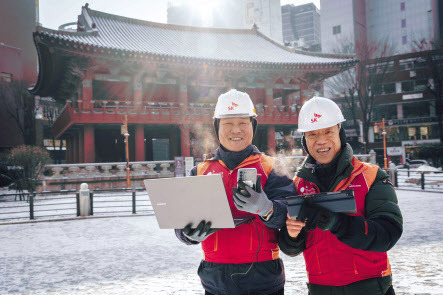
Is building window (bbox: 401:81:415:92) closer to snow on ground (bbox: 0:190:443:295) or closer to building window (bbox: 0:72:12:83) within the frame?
snow on ground (bbox: 0:190:443:295)

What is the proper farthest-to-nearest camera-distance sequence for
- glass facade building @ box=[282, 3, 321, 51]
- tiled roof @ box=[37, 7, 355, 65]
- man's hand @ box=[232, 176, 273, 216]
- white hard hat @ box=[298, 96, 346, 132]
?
glass facade building @ box=[282, 3, 321, 51]
tiled roof @ box=[37, 7, 355, 65]
white hard hat @ box=[298, 96, 346, 132]
man's hand @ box=[232, 176, 273, 216]

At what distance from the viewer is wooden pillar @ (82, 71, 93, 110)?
20.3m

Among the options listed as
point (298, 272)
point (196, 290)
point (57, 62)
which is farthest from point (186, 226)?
point (57, 62)

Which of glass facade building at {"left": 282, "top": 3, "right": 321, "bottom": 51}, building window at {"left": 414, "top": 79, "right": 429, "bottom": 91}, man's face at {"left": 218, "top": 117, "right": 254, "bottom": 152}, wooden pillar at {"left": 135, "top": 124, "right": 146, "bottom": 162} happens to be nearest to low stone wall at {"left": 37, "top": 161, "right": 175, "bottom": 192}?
wooden pillar at {"left": 135, "top": 124, "right": 146, "bottom": 162}

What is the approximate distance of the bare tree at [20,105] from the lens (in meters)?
29.2

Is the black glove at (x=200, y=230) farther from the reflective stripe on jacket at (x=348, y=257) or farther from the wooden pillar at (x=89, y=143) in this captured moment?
the wooden pillar at (x=89, y=143)

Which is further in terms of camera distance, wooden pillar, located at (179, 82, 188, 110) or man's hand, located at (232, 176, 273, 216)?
wooden pillar, located at (179, 82, 188, 110)

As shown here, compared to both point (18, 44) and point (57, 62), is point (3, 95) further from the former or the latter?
point (57, 62)

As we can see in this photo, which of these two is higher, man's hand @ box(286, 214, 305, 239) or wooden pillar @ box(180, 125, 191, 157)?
wooden pillar @ box(180, 125, 191, 157)

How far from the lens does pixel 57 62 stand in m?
20.7

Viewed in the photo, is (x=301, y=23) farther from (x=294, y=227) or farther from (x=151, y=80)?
(x=294, y=227)

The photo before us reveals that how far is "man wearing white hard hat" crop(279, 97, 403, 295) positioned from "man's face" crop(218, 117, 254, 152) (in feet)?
1.33

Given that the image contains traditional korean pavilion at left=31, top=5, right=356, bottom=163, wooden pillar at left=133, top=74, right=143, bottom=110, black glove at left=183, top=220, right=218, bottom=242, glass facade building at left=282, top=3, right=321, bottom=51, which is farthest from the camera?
glass facade building at left=282, top=3, right=321, bottom=51

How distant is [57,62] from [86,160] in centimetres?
640
